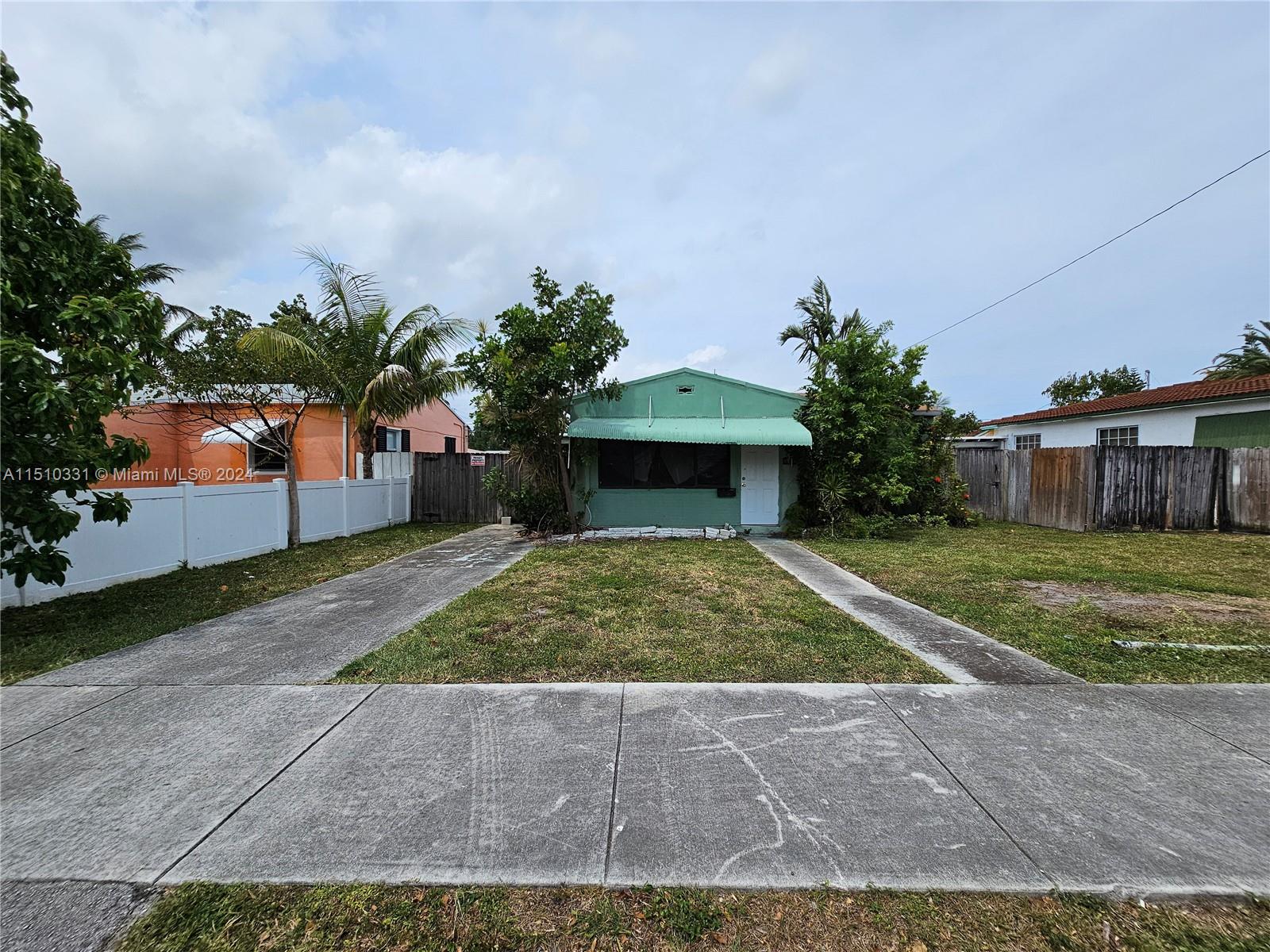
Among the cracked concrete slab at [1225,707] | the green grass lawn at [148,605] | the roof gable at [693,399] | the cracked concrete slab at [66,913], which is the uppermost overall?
the roof gable at [693,399]

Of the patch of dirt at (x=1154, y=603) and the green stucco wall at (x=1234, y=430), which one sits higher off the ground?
the green stucco wall at (x=1234, y=430)

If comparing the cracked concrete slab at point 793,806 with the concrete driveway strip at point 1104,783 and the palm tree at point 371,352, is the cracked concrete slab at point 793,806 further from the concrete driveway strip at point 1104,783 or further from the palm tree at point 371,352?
the palm tree at point 371,352

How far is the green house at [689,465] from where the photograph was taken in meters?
13.0

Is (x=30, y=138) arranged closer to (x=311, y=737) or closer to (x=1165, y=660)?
(x=311, y=737)

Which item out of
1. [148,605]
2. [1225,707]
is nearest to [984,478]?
[1225,707]

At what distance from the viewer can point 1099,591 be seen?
7.17 metres

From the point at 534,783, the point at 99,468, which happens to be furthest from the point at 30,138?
the point at 534,783

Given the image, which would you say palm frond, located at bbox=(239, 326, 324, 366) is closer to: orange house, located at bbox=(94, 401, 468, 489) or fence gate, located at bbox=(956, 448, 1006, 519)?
orange house, located at bbox=(94, 401, 468, 489)

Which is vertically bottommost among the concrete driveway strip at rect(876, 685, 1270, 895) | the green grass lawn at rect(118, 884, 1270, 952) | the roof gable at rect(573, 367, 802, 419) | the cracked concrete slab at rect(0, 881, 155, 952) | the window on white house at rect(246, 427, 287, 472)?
the cracked concrete slab at rect(0, 881, 155, 952)

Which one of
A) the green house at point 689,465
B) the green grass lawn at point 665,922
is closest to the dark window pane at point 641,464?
the green house at point 689,465

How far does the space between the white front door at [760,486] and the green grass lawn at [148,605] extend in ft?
24.4

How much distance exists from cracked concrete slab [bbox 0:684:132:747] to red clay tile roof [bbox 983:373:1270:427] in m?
22.1

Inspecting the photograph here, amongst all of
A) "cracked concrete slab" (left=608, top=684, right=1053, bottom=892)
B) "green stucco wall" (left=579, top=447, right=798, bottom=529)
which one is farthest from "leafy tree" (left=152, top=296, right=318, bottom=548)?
"cracked concrete slab" (left=608, top=684, right=1053, bottom=892)

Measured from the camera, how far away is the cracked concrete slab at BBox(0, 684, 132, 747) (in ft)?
11.7
